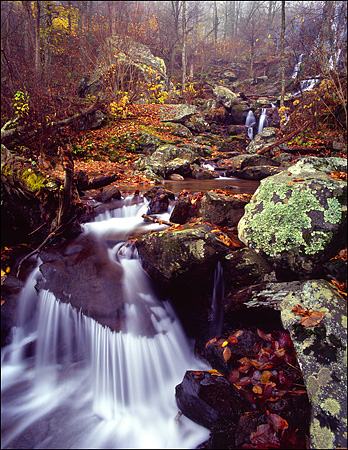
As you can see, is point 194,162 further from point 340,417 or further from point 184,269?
point 340,417

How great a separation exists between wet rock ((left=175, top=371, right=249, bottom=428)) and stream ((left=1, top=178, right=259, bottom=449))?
0.52 feet

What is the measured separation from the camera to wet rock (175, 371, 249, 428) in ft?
8.01

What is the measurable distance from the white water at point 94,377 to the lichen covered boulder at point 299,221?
1.75 m

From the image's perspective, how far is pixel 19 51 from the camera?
13477 millimetres

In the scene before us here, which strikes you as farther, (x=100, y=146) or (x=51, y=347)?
(x=100, y=146)

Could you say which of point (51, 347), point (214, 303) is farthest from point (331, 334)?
point (51, 347)

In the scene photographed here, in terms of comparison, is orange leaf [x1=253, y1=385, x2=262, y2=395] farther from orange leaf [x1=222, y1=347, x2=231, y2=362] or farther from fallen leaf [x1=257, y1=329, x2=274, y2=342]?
fallen leaf [x1=257, y1=329, x2=274, y2=342]

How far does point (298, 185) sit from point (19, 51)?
16.8 meters

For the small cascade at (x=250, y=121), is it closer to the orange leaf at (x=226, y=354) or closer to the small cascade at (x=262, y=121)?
the small cascade at (x=262, y=121)

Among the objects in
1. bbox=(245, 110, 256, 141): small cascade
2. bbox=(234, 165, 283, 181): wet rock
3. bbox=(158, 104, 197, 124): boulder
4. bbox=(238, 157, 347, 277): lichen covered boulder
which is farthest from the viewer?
bbox=(245, 110, 256, 141): small cascade

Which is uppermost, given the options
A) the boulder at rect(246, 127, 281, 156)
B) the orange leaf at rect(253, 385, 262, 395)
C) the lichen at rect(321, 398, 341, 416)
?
the boulder at rect(246, 127, 281, 156)

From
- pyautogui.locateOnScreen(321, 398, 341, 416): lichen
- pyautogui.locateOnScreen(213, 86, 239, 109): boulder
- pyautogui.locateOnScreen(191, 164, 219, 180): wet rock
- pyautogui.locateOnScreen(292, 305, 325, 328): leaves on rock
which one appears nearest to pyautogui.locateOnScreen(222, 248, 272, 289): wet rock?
pyautogui.locateOnScreen(292, 305, 325, 328): leaves on rock

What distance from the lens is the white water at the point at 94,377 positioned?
268 cm

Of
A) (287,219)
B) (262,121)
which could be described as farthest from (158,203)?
(262,121)
